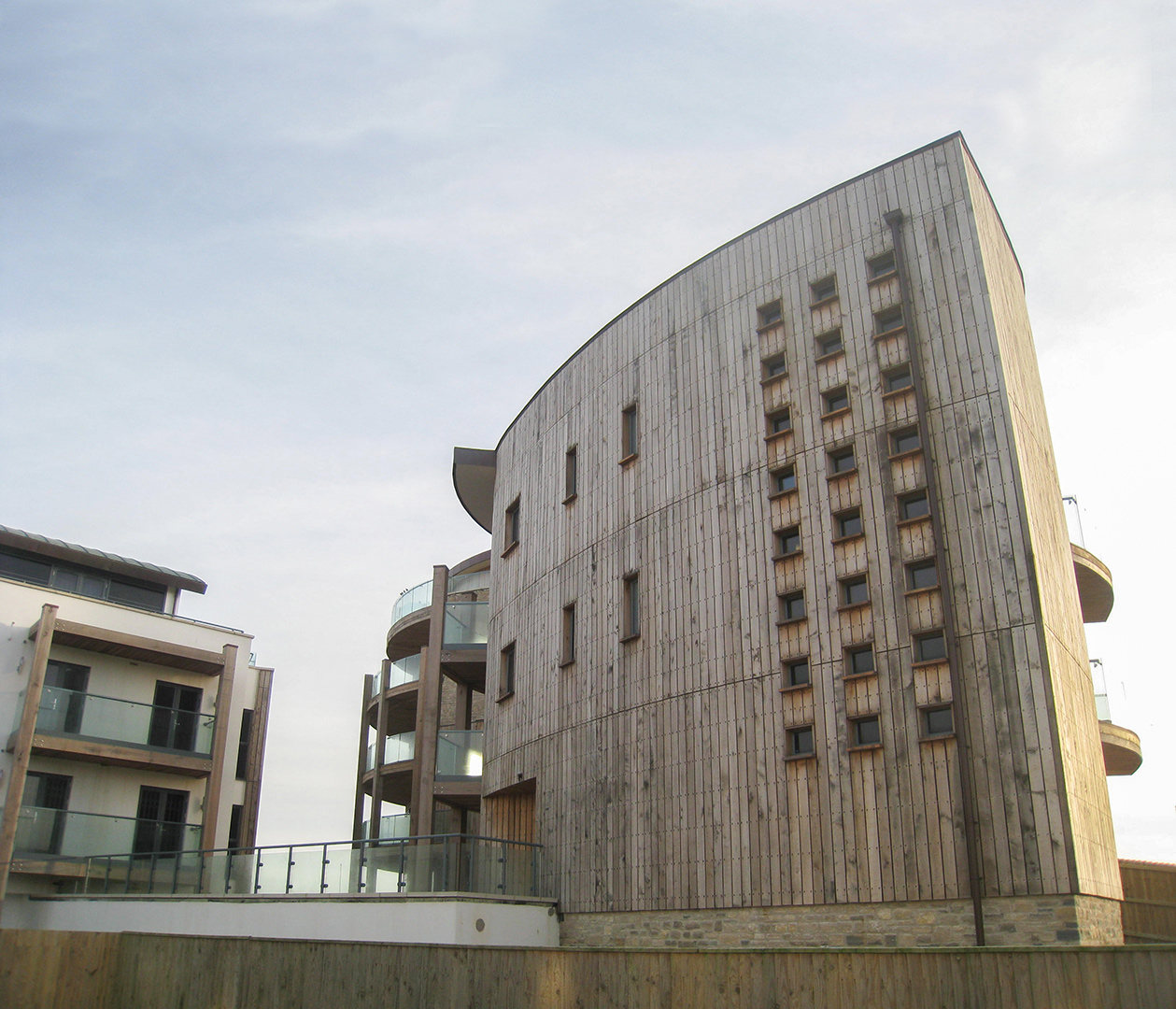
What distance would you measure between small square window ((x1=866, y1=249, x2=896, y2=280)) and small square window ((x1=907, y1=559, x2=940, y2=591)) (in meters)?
4.51

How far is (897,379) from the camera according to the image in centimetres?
1477

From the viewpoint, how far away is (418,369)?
2559cm

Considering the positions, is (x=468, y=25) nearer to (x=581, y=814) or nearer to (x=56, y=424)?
(x=56, y=424)

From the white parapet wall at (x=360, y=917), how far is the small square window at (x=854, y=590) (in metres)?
7.17

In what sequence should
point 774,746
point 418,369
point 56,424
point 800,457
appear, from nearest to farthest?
1. point 774,746
2. point 800,457
3. point 56,424
4. point 418,369

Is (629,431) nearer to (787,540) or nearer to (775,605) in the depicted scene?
(787,540)

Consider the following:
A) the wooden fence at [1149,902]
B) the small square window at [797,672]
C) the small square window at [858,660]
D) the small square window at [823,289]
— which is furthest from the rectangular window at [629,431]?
the wooden fence at [1149,902]

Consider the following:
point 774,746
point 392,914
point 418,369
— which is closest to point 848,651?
point 774,746

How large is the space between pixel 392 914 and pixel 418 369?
13.7 m

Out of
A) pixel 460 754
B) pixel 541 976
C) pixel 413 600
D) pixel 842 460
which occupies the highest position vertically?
pixel 413 600

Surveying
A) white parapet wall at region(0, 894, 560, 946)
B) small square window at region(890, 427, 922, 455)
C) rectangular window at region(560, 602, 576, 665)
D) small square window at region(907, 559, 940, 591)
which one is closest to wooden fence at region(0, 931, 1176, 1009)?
white parapet wall at region(0, 894, 560, 946)

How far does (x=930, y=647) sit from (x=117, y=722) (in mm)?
19783

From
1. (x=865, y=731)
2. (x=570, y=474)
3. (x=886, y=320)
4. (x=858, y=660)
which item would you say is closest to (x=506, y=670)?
(x=570, y=474)

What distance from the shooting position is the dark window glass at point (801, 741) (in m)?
14.1
